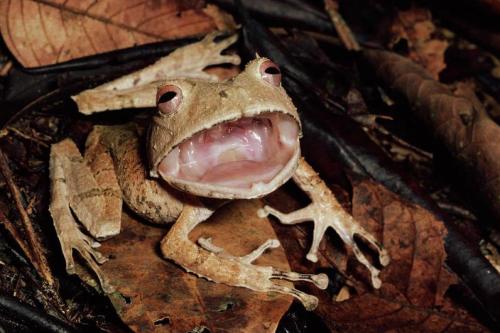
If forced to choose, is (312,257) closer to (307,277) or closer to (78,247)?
(307,277)

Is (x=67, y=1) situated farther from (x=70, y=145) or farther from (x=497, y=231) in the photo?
(x=497, y=231)

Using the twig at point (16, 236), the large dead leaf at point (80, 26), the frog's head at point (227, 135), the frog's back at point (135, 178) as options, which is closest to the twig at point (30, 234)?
the twig at point (16, 236)

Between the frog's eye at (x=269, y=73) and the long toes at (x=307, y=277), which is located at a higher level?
the frog's eye at (x=269, y=73)

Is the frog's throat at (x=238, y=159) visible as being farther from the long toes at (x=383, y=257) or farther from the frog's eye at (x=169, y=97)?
the long toes at (x=383, y=257)

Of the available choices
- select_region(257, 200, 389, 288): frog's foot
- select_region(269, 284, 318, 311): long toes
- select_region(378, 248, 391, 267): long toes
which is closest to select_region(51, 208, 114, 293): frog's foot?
select_region(269, 284, 318, 311): long toes

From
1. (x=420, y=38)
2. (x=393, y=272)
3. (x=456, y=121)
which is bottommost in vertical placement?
(x=393, y=272)

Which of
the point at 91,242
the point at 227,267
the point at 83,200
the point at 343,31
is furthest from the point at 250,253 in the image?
the point at 343,31
